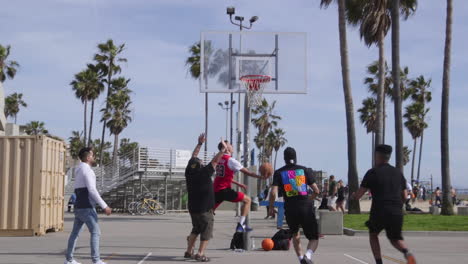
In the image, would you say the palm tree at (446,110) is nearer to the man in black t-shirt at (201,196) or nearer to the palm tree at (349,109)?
the palm tree at (349,109)

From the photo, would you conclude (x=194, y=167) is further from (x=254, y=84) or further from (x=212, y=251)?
(x=254, y=84)

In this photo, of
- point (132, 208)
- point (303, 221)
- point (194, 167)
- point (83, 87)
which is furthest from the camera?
point (83, 87)

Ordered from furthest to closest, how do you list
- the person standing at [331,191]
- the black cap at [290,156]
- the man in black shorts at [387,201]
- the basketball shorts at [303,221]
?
→ the person standing at [331,191] < the black cap at [290,156] < the basketball shorts at [303,221] < the man in black shorts at [387,201]

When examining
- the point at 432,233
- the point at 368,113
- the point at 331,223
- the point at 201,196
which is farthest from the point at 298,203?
the point at 368,113

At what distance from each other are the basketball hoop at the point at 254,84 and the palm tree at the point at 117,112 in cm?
4134

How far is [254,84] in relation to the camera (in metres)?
16.1

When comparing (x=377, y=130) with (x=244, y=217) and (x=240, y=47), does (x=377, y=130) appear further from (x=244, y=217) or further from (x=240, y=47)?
(x=244, y=217)

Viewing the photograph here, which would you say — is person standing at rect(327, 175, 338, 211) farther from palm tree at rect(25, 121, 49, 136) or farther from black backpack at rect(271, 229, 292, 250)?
palm tree at rect(25, 121, 49, 136)

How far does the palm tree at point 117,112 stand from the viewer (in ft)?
→ 186

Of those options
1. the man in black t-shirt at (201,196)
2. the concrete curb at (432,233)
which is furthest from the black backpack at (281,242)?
the concrete curb at (432,233)

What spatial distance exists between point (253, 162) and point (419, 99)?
103 ft

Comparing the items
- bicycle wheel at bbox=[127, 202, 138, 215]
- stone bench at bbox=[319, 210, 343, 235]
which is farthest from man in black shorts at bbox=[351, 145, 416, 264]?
bicycle wheel at bbox=[127, 202, 138, 215]

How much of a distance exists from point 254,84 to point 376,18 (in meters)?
15.7

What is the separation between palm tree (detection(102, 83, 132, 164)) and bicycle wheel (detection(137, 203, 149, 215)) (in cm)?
2379
